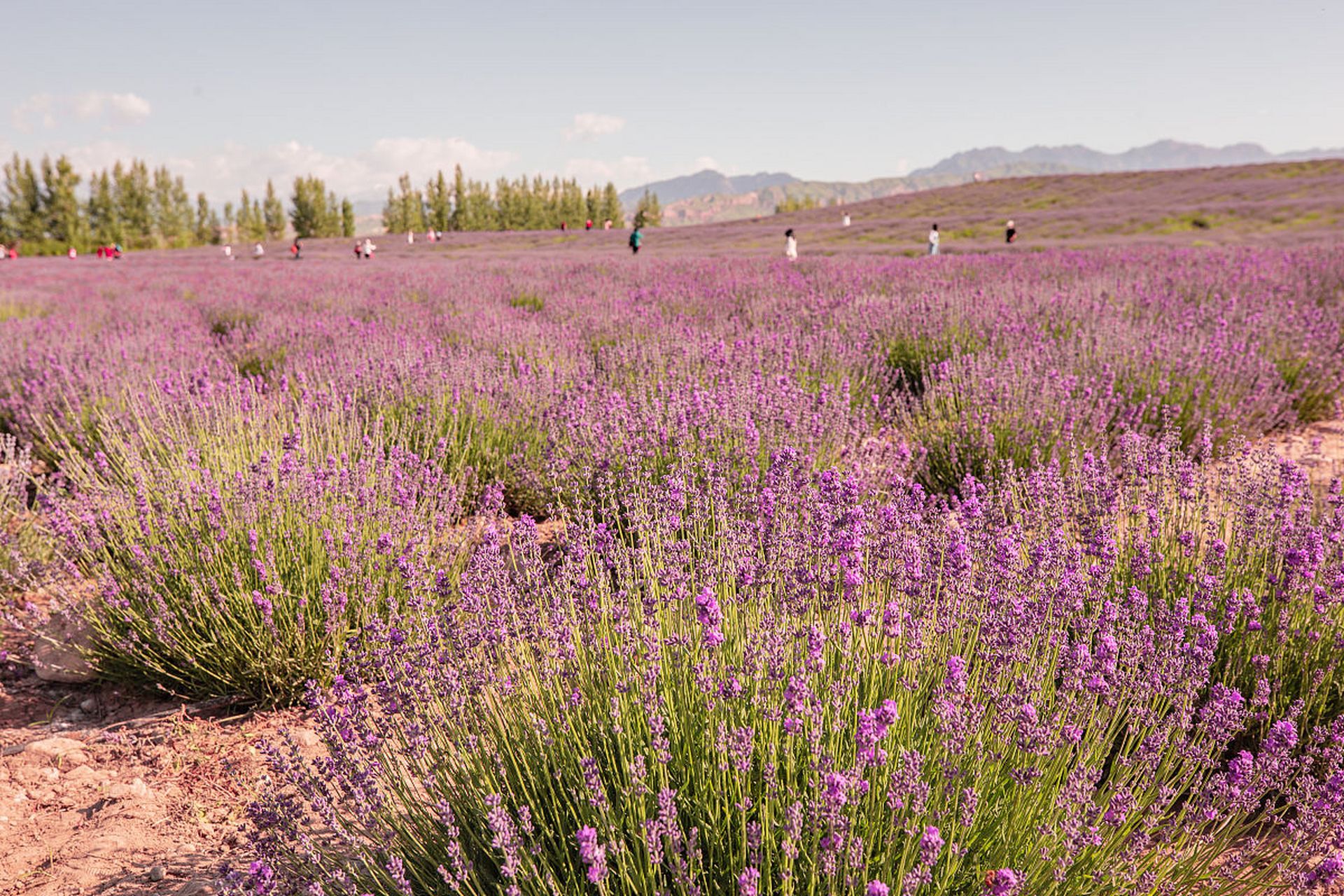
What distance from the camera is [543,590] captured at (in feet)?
6.90

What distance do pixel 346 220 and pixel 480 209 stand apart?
1258cm

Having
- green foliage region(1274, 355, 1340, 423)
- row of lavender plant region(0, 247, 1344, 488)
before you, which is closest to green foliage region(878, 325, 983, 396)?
row of lavender plant region(0, 247, 1344, 488)

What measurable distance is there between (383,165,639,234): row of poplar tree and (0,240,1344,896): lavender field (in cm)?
6884

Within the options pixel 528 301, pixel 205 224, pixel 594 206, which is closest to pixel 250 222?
pixel 205 224

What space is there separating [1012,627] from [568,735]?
3.53 ft

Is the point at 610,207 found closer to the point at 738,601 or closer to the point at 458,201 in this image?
the point at 458,201

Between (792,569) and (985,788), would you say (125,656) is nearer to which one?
(792,569)

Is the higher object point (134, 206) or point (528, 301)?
point (134, 206)

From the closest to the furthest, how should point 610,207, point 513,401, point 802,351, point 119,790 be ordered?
1. point 119,790
2. point 513,401
3. point 802,351
4. point 610,207

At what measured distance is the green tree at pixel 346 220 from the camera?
2756 inches

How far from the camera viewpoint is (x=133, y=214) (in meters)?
62.7

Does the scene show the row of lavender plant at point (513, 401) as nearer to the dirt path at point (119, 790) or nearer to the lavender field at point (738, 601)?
the lavender field at point (738, 601)

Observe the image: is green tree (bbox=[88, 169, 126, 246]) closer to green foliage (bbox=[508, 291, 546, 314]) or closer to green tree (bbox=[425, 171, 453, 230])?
green tree (bbox=[425, 171, 453, 230])

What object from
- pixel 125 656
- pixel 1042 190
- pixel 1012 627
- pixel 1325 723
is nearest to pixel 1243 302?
pixel 1325 723
